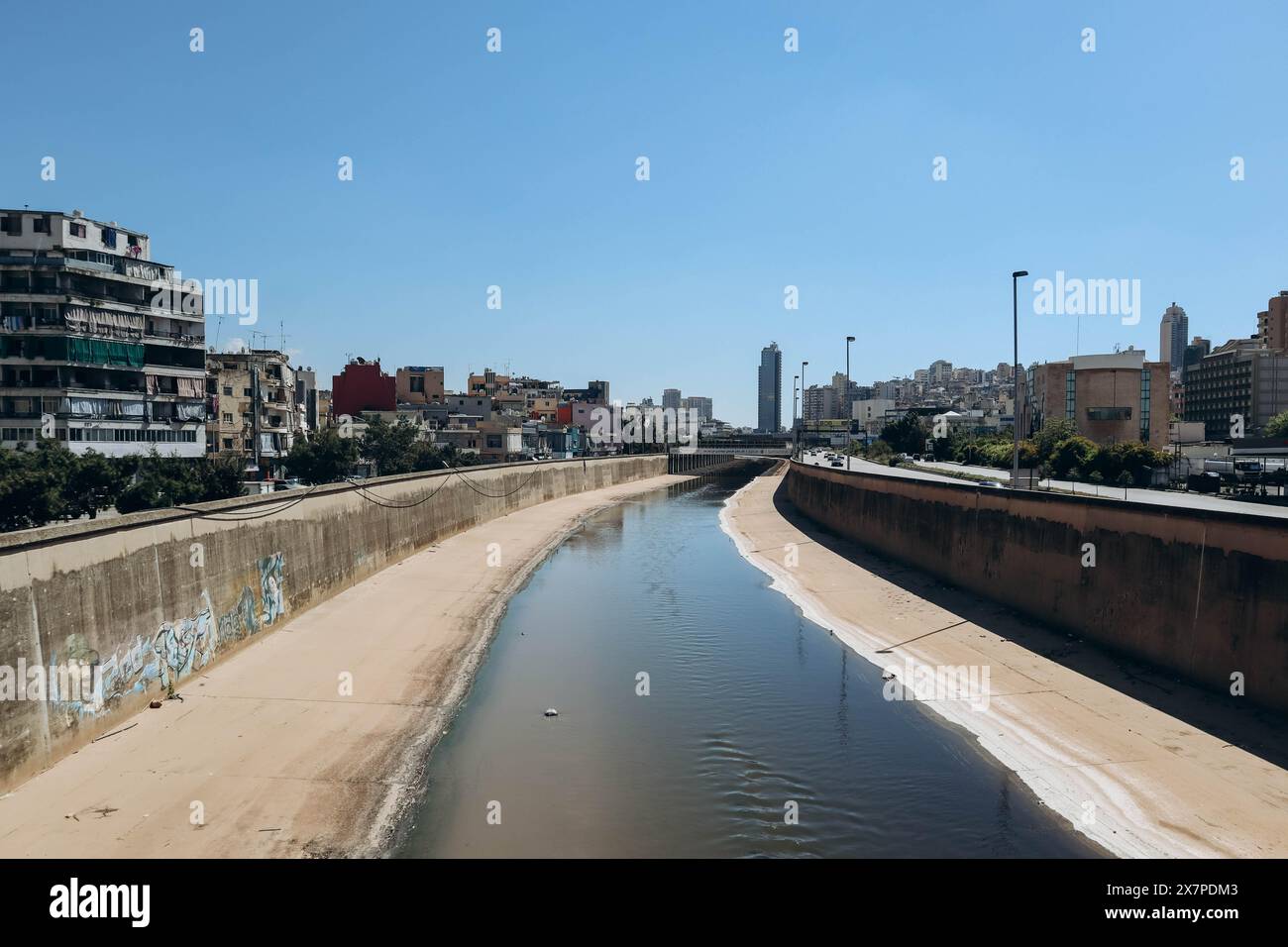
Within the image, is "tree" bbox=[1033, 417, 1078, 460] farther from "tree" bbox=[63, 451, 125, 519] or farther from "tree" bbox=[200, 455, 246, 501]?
"tree" bbox=[63, 451, 125, 519]

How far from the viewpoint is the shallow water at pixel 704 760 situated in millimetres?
15336

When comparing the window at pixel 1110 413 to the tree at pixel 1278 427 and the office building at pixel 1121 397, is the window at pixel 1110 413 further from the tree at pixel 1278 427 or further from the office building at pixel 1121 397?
the tree at pixel 1278 427

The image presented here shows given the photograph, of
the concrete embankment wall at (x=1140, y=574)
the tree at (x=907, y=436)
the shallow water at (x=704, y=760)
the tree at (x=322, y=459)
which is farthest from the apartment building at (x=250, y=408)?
the tree at (x=907, y=436)

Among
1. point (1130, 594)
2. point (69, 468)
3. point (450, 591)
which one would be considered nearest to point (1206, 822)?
point (1130, 594)

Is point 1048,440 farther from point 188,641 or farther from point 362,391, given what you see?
point 362,391

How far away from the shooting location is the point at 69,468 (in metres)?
48.8

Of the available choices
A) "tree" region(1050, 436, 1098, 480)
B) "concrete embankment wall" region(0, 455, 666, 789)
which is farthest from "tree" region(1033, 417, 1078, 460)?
"concrete embankment wall" region(0, 455, 666, 789)

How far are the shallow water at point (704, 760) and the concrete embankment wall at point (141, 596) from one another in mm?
7126

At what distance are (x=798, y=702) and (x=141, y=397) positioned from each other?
2545 inches

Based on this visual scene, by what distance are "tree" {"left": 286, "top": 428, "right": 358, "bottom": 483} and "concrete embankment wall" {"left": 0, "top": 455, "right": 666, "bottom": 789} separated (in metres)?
41.8

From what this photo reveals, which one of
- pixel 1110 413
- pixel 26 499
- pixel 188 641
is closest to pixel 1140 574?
pixel 188 641

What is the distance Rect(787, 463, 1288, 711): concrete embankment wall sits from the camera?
61.3 ft

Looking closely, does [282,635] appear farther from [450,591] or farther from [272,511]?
[450,591]

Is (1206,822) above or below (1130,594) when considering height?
below
